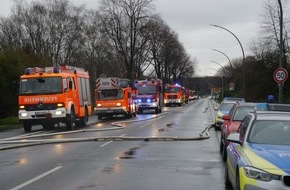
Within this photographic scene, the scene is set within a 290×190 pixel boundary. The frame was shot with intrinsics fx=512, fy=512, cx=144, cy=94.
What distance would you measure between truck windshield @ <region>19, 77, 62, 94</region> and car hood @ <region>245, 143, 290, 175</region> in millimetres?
17729

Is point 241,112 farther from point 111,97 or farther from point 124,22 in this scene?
point 124,22

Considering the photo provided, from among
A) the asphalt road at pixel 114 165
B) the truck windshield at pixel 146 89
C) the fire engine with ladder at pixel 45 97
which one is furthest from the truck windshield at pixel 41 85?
the truck windshield at pixel 146 89

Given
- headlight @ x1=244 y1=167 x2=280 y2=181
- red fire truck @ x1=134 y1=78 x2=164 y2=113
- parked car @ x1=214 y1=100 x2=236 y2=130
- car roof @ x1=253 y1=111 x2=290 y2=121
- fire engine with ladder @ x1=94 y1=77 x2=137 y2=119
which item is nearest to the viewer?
headlight @ x1=244 y1=167 x2=280 y2=181

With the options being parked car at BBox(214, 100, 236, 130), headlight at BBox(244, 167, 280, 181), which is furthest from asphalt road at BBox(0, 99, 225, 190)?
parked car at BBox(214, 100, 236, 130)

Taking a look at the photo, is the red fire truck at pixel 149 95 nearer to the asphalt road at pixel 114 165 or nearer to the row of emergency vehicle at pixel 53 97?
the row of emergency vehicle at pixel 53 97

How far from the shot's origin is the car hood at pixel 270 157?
6.57 metres

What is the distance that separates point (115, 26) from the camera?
75.8 m

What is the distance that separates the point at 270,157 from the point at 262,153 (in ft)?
0.76

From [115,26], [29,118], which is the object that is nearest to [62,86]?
[29,118]

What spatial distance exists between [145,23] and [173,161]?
64.9 meters

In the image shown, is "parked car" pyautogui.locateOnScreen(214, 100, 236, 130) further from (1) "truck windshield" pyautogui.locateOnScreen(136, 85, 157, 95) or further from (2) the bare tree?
(2) the bare tree

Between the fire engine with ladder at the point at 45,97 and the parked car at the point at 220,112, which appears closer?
the parked car at the point at 220,112

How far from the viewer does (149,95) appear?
4984cm

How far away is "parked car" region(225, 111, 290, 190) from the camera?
6477mm
